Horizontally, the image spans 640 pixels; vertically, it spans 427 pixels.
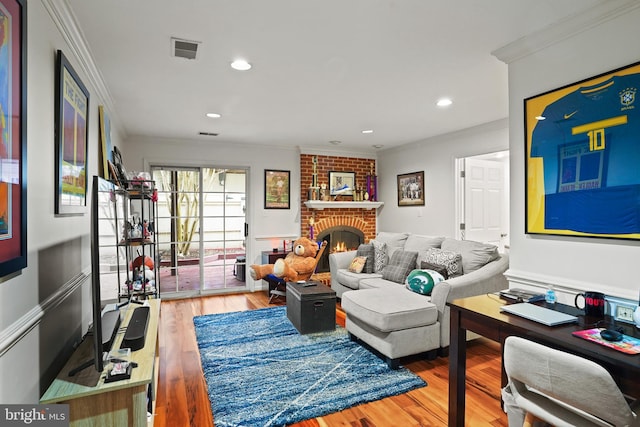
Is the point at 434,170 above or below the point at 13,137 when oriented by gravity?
above

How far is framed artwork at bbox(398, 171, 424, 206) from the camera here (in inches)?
207

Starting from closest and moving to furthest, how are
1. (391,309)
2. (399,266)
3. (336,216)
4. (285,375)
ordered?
(285,375)
(391,309)
(399,266)
(336,216)

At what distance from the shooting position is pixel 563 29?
1.96m

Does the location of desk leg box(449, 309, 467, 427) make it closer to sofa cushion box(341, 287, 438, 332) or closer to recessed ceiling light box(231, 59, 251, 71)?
sofa cushion box(341, 287, 438, 332)

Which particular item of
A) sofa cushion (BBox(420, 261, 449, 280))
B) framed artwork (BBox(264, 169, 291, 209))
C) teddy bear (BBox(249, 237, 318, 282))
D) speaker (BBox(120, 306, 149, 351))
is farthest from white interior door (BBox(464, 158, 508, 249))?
speaker (BBox(120, 306, 149, 351))

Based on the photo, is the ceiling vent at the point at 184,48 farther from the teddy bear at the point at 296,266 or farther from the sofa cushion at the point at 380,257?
the sofa cushion at the point at 380,257

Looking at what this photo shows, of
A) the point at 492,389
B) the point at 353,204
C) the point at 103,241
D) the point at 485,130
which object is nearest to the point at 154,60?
the point at 103,241

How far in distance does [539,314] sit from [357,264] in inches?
112

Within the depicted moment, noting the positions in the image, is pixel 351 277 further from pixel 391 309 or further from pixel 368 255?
pixel 391 309

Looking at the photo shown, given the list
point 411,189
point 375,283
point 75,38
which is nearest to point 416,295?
point 375,283

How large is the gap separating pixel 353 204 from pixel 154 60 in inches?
159

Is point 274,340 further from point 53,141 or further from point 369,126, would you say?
point 369,126

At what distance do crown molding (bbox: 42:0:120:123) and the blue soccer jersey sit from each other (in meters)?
2.69

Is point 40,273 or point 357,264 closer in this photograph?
point 40,273
